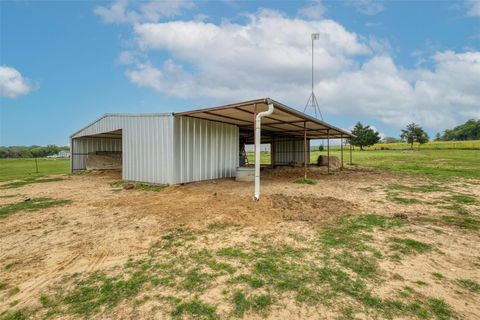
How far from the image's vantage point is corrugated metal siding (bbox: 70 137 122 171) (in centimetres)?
1602

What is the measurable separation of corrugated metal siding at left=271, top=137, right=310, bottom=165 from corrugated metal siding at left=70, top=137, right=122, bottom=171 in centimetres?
1359

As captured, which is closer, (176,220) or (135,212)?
(176,220)

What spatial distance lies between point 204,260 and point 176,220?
2.02 metres

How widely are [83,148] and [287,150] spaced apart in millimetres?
15665

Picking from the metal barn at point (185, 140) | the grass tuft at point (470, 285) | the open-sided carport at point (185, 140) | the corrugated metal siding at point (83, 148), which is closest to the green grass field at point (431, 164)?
the open-sided carport at point (185, 140)

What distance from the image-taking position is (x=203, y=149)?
10523mm

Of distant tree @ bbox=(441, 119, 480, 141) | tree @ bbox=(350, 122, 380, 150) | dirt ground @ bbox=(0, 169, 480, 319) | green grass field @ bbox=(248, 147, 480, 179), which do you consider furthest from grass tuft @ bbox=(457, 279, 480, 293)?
distant tree @ bbox=(441, 119, 480, 141)

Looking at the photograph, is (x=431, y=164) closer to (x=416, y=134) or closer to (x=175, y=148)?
(x=175, y=148)

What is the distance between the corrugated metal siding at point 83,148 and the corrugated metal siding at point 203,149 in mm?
10471

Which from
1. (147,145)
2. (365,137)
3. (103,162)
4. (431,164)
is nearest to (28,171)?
(103,162)

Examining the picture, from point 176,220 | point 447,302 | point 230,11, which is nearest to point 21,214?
point 176,220

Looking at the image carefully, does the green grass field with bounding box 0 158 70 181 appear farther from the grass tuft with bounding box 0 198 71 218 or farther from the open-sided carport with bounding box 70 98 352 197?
the grass tuft with bounding box 0 198 71 218

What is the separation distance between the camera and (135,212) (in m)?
5.76

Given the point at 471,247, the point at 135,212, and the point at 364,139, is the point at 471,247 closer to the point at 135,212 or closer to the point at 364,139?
the point at 135,212
